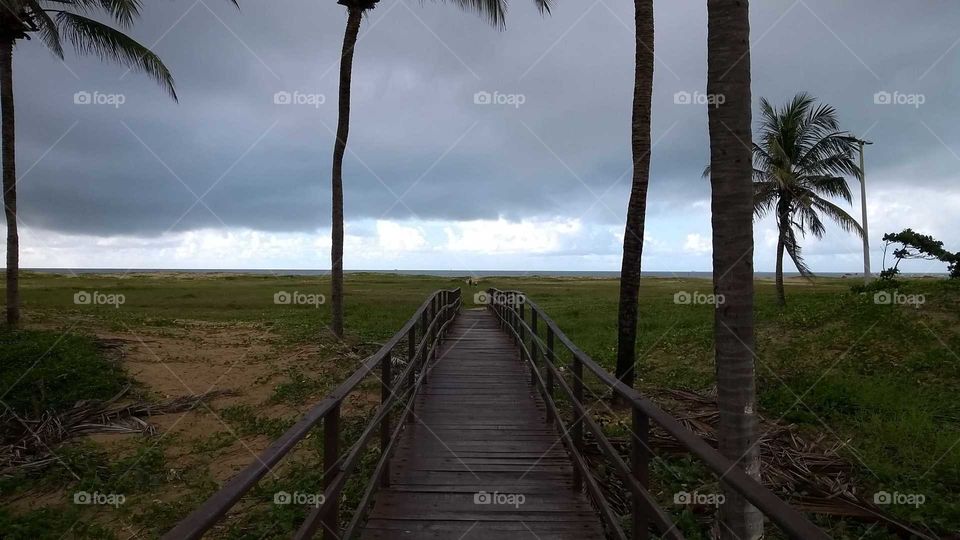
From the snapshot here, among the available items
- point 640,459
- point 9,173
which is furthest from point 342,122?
point 640,459

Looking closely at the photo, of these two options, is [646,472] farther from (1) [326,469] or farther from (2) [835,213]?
(2) [835,213]

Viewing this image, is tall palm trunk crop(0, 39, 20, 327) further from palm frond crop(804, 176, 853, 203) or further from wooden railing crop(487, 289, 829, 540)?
palm frond crop(804, 176, 853, 203)

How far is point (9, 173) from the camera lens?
1110 cm

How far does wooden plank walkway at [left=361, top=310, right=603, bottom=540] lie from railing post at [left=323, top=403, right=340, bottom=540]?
802 millimetres

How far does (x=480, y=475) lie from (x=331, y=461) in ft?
7.04

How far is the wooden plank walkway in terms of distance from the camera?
142 inches

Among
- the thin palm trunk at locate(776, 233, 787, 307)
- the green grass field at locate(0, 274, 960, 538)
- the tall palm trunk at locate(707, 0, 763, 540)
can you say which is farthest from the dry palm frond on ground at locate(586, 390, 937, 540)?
the thin palm trunk at locate(776, 233, 787, 307)

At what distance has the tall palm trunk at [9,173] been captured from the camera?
1108 centimetres

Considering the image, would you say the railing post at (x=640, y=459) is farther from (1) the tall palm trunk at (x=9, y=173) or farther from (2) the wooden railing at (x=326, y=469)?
(1) the tall palm trunk at (x=9, y=173)

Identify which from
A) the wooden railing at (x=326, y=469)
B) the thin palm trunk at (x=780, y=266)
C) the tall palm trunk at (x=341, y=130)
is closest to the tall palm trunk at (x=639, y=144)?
the wooden railing at (x=326, y=469)

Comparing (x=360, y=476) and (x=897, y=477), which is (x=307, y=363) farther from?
(x=897, y=477)

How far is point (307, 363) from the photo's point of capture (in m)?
10.8

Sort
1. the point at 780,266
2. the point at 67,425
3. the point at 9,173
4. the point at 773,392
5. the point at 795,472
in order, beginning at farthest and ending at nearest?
the point at 780,266
the point at 9,173
the point at 773,392
the point at 67,425
the point at 795,472

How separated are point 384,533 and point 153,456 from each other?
16.3 feet
